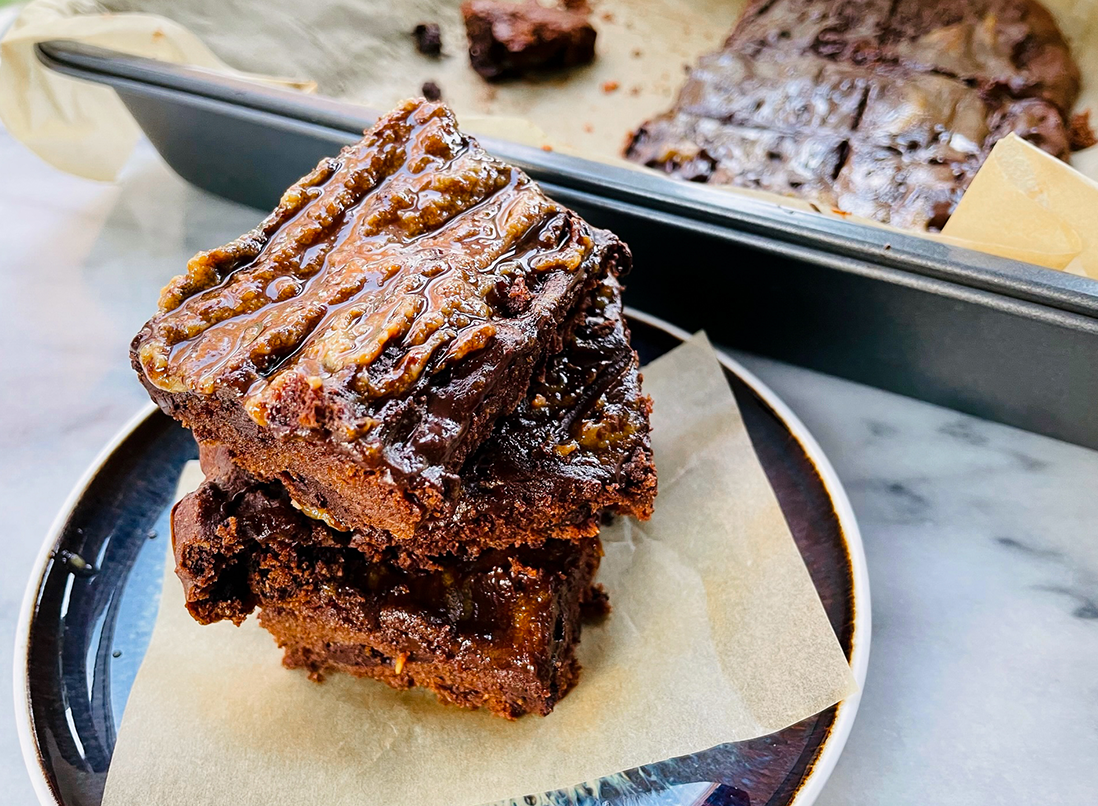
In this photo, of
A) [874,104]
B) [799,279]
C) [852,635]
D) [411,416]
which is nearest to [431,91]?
[874,104]

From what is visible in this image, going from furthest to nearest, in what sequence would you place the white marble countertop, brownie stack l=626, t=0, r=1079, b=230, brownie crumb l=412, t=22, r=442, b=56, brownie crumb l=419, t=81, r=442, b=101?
brownie crumb l=412, t=22, r=442, b=56 < brownie crumb l=419, t=81, r=442, b=101 < brownie stack l=626, t=0, r=1079, b=230 < the white marble countertop

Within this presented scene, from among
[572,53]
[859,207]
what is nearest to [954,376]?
[859,207]

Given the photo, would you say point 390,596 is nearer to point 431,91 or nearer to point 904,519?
point 904,519

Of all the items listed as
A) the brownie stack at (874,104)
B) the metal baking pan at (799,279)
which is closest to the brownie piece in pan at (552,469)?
the metal baking pan at (799,279)

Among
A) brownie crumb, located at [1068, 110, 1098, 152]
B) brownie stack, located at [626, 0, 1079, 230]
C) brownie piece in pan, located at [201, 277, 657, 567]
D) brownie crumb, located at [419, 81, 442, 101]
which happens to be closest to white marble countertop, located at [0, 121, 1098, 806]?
brownie stack, located at [626, 0, 1079, 230]

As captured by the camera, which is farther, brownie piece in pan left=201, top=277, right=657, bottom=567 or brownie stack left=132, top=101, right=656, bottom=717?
brownie piece in pan left=201, top=277, right=657, bottom=567

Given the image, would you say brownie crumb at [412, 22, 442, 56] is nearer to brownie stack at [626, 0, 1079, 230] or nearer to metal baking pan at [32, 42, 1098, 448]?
brownie stack at [626, 0, 1079, 230]
